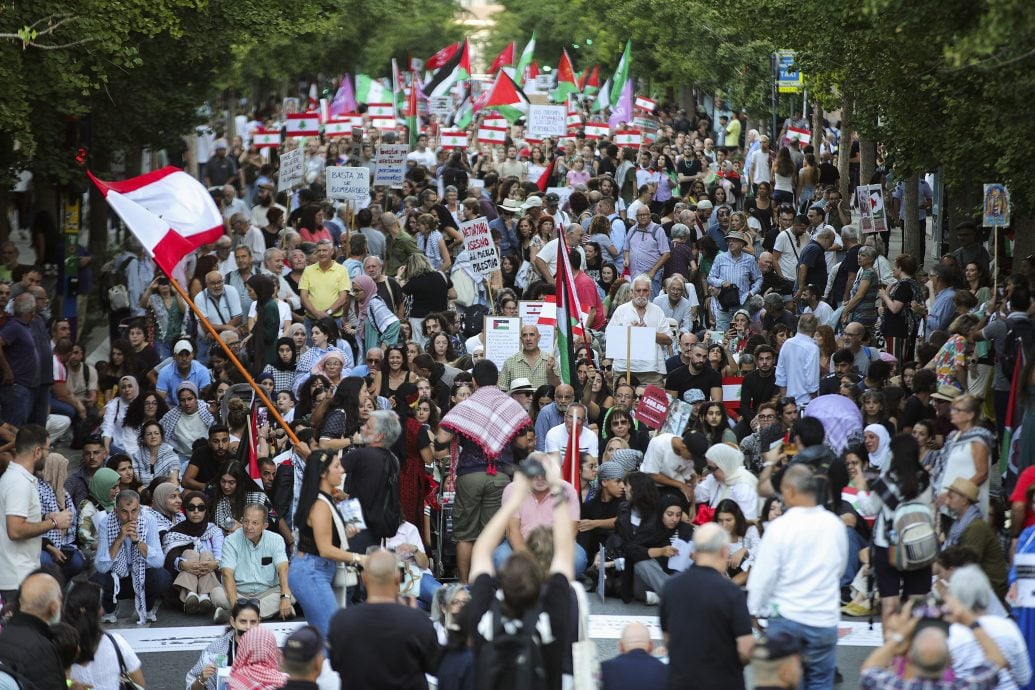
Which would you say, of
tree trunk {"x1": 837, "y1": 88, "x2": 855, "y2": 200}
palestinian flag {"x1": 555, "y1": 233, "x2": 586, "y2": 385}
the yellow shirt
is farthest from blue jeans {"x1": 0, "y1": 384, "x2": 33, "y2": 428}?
tree trunk {"x1": 837, "y1": 88, "x2": 855, "y2": 200}

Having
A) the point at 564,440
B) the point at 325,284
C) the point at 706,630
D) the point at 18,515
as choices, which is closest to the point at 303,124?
the point at 325,284

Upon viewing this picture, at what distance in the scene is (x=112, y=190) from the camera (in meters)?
14.4

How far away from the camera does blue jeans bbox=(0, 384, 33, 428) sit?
15.7 meters

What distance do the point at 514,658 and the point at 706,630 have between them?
1.11 metres

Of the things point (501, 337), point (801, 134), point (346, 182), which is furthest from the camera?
point (801, 134)

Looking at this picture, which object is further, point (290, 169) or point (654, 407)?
point (290, 169)

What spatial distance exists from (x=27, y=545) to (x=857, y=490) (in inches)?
237

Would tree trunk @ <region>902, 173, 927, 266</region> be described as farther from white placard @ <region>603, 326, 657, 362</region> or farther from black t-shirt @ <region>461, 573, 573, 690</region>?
black t-shirt @ <region>461, 573, 573, 690</region>

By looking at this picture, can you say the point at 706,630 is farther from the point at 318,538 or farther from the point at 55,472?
the point at 55,472

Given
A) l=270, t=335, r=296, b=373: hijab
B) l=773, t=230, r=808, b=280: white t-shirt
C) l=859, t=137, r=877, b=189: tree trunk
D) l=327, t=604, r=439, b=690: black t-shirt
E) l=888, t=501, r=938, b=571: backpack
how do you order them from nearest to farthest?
l=327, t=604, r=439, b=690: black t-shirt < l=888, t=501, r=938, b=571: backpack < l=270, t=335, r=296, b=373: hijab < l=773, t=230, r=808, b=280: white t-shirt < l=859, t=137, r=877, b=189: tree trunk

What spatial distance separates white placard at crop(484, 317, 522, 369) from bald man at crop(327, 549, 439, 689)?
8898 mm

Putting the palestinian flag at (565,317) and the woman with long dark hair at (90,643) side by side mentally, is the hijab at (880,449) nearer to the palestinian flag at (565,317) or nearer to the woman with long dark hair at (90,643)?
the palestinian flag at (565,317)

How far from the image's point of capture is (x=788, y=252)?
21516mm

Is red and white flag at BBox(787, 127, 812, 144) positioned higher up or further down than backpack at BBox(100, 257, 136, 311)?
higher up
